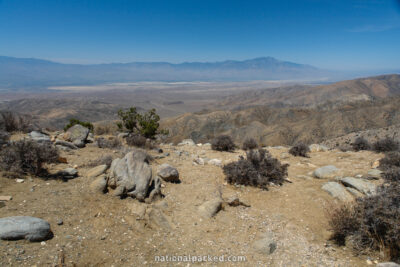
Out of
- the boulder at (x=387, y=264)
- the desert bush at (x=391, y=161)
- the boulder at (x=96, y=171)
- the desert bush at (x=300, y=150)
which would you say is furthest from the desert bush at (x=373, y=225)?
the desert bush at (x=300, y=150)

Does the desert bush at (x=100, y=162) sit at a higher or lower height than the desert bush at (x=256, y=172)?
higher

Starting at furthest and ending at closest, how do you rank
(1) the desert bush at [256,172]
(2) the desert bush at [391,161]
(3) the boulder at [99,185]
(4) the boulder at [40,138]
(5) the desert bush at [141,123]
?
(5) the desert bush at [141,123] → (4) the boulder at [40,138] → (2) the desert bush at [391,161] → (1) the desert bush at [256,172] → (3) the boulder at [99,185]

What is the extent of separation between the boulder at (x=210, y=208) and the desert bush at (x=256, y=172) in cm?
155

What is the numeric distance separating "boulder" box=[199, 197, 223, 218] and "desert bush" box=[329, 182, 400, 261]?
221 cm

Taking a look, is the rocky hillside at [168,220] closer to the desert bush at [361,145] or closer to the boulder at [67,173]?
the boulder at [67,173]

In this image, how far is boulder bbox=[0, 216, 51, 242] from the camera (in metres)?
3.08

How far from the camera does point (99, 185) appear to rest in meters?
4.88

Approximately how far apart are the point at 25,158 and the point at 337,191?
7898 millimetres

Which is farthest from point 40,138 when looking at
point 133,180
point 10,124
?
point 133,180

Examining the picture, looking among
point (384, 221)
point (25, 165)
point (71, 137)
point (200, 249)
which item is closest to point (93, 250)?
point (200, 249)

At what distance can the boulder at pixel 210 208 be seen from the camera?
4.67 m

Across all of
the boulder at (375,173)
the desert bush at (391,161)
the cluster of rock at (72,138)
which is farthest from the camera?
the cluster of rock at (72,138)

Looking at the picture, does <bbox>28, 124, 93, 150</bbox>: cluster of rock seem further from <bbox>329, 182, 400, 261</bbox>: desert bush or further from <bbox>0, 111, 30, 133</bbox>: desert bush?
<bbox>329, 182, 400, 261</bbox>: desert bush

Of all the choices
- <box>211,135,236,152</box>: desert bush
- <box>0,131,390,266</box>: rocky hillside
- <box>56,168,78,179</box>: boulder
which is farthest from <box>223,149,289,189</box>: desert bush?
<box>56,168,78,179</box>: boulder
